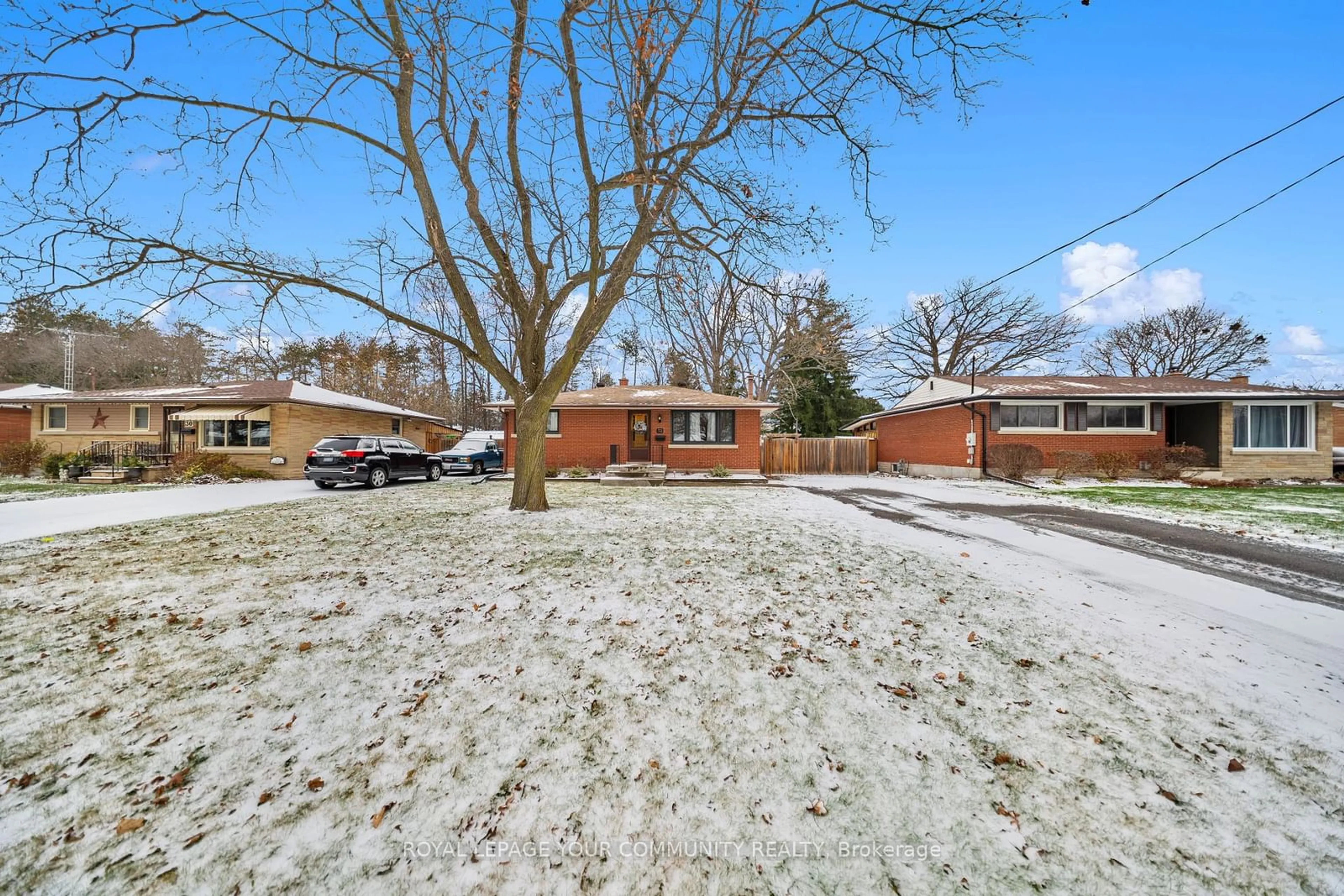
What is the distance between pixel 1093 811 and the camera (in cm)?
197

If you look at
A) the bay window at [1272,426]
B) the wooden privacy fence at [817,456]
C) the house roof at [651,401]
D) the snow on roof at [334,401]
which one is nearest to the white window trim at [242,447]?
the snow on roof at [334,401]

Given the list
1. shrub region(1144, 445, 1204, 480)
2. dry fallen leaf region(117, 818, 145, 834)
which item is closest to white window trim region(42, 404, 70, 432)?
dry fallen leaf region(117, 818, 145, 834)

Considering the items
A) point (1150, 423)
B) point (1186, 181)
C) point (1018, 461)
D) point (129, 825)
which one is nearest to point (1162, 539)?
point (1186, 181)

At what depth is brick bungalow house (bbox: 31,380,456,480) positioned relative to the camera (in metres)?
18.2

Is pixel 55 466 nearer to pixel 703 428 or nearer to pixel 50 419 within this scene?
pixel 50 419

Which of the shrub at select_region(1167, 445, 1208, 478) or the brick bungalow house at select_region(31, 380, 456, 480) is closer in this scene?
the shrub at select_region(1167, 445, 1208, 478)

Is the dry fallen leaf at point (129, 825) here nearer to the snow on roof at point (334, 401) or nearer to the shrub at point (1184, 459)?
the snow on roof at point (334, 401)

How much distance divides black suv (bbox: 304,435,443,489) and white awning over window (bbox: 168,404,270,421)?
6.20 meters

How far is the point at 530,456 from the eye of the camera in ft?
28.5

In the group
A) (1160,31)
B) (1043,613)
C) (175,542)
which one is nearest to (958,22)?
(1160,31)

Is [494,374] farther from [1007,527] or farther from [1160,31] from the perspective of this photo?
[1160,31]

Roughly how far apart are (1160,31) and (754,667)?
12.3m

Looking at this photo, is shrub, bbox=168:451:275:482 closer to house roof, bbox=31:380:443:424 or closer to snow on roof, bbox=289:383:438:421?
house roof, bbox=31:380:443:424

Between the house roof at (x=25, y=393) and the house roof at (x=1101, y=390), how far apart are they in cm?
3602
